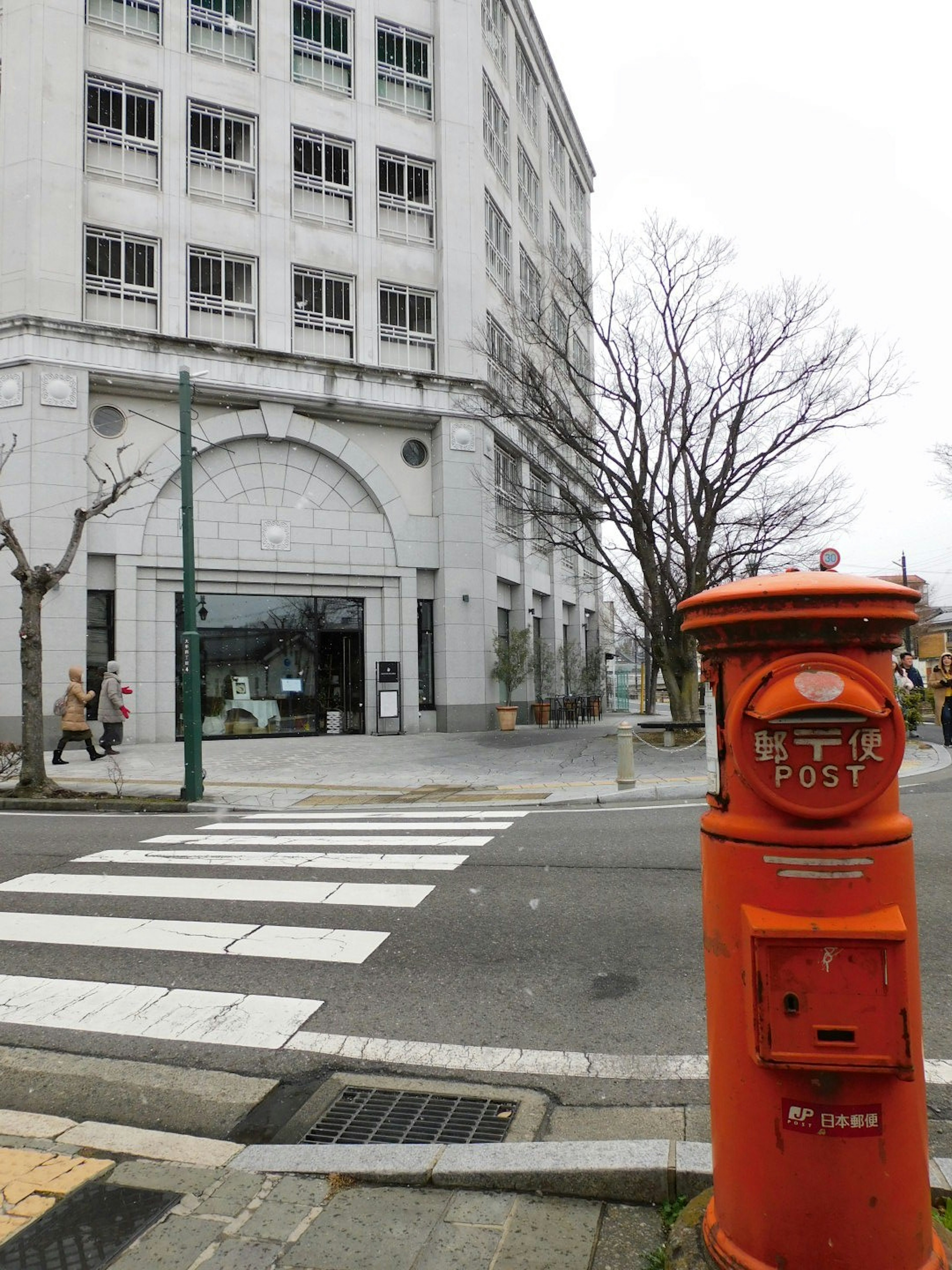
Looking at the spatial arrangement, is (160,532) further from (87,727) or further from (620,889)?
(620,889)

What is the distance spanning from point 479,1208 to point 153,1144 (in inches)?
49.1

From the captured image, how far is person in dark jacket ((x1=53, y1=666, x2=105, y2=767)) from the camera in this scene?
16.6 meters

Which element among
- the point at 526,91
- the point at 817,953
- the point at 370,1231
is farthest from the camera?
the point at 526,91

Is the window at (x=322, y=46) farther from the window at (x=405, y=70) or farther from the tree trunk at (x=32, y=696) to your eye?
the tree trunk at (x=32, y=696)

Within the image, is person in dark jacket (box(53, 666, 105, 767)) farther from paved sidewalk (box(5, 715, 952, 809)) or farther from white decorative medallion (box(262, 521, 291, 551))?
white decorative medallion (box(262, 521, 291, 551))

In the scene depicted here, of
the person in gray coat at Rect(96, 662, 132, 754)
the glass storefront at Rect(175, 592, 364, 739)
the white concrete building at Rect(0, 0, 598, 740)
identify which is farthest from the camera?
the glass storefront at Rect(175, 592, 364, 739)

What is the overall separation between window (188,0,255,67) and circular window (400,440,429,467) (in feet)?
34.7

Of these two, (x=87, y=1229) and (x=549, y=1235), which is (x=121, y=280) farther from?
(x=549, y=1235)

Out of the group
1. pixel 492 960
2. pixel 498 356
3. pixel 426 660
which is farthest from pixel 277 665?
pixel 492 960

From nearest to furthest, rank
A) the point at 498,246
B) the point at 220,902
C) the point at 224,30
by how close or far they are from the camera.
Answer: the point at 220,902 → the point at 224,30 → the point at 498,246

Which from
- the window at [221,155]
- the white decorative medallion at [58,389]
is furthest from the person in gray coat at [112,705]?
the window at [221,155]

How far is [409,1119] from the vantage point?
3.37 meters

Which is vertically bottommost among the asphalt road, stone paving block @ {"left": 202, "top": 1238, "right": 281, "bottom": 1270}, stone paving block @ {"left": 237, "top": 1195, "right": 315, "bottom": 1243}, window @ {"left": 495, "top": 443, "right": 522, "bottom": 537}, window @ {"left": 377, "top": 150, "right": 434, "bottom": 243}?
the asphalt road

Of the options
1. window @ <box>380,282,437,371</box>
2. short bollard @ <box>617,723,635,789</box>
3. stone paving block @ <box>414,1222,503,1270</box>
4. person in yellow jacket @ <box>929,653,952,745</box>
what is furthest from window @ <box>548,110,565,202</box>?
stone paving block @ <box>414,1222,503,1270</box>
